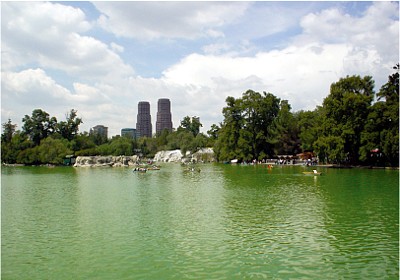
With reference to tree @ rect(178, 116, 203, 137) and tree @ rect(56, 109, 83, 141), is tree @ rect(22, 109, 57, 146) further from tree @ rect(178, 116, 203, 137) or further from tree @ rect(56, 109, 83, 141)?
tree @ rect(178, 116, 203, 137)

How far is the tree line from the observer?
2158 inches

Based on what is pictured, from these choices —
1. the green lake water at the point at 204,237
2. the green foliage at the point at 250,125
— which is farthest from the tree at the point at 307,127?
the green lake water at the point at 204,237

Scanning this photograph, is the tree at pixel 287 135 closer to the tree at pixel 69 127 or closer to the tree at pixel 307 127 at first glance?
the tree at pixel 307 127

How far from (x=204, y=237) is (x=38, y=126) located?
107 metres

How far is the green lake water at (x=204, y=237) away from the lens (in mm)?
12500

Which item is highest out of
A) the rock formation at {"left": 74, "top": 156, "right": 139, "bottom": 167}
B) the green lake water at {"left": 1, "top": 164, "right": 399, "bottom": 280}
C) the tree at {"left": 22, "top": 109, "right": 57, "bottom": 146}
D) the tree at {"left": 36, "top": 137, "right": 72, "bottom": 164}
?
the tree at {"left": 22, "top": 109, "right": 57, "bottom": 146}

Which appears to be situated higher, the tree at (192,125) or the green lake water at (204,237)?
the tree at (192,125)

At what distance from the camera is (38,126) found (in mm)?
111812

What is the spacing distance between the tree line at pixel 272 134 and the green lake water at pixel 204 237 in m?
29.6

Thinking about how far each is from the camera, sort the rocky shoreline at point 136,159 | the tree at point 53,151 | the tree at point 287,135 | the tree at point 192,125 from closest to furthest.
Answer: the tree at point 287,135 < the rocky shoreline at point 136,159 < the tree at point 53,151 < the tree at point 192,125

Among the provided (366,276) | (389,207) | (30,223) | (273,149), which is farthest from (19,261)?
(273,149)

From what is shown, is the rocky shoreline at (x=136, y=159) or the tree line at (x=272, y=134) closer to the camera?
the tree line at (x=272, y=134)

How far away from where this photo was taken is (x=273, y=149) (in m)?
90.6

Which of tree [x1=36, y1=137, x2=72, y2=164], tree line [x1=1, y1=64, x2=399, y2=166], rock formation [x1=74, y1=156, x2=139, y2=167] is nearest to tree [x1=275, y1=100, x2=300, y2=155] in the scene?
tree line [x1=1, y1=64, x2=399, y2=166]
